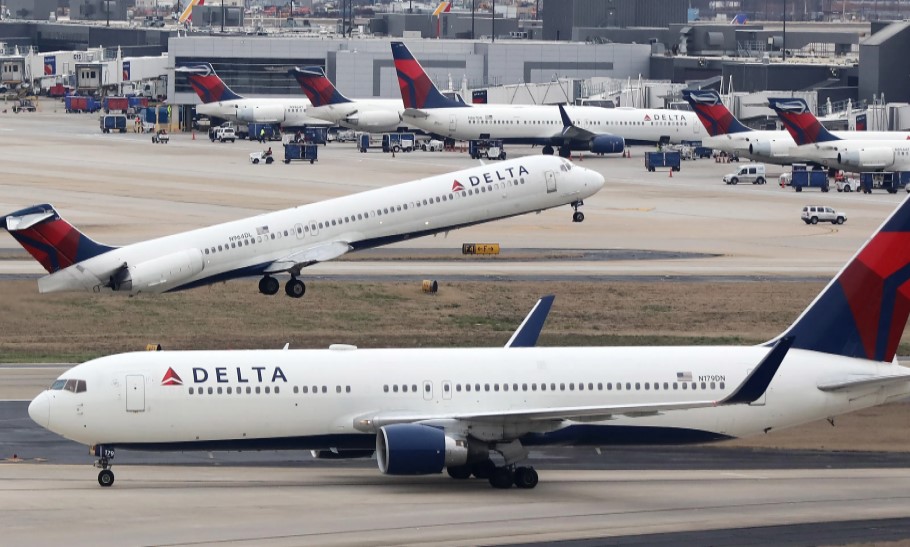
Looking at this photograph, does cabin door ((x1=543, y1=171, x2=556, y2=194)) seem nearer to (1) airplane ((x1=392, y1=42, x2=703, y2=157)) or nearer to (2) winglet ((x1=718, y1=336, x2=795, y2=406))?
(2) winglet ((x1=718, y1=336, x2=795, y2=406))

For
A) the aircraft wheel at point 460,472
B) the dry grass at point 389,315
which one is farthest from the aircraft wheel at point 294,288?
the aircraft wheel at point 460,472

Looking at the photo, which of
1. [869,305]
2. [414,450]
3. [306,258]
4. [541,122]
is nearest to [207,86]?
[541,122]

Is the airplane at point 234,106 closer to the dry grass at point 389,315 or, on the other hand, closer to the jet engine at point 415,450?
the dry grass at point 389,315

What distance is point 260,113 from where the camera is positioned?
194 meters

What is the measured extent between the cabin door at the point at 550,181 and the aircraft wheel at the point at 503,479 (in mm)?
39710

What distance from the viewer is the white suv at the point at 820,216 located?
4476 inches

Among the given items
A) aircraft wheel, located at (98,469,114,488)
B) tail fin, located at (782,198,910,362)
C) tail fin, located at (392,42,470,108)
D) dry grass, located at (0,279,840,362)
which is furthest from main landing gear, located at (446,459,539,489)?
tail fin, located at (392,42,470,108)

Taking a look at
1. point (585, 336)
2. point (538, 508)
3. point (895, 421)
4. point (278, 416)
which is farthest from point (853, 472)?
point (585, 336)

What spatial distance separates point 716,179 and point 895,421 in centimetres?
9614

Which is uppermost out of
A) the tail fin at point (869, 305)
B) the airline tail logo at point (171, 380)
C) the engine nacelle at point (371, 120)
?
the engine nacelle at point (371, 120)

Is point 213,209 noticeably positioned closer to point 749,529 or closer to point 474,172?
point 474,172

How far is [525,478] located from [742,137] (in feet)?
368

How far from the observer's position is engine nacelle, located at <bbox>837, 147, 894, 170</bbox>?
14150 centimetres

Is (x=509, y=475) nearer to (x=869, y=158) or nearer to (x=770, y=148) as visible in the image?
(x=869, y=158)
